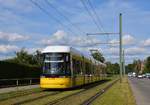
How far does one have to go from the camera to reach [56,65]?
28453 millimetres

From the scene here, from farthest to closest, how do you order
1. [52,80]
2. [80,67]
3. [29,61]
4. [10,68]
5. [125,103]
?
[29,61] → [10,68] → [80,67] → [52,80] → [125,103]

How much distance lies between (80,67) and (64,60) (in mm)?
5443

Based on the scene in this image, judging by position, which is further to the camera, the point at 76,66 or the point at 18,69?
the point at 18,69

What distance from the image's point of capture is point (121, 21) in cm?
4588

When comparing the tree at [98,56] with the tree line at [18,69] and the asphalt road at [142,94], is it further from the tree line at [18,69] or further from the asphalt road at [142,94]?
the asphalt road at [142,94]

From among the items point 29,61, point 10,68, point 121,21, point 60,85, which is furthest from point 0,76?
point 29,61

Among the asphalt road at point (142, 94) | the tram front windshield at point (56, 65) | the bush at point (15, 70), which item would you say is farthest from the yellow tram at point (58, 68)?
the bush at point (15, 70)

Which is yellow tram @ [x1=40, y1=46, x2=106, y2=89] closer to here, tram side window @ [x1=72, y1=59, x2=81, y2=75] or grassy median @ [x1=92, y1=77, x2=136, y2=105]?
tram side window @ [x1=72, y1=59, x2=81, y2=75]

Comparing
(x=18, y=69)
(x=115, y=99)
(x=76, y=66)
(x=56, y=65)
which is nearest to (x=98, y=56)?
(x=18, y=69)

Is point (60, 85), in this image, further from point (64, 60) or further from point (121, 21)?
Result: point (121, 21)

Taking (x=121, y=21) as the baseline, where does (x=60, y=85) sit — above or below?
below

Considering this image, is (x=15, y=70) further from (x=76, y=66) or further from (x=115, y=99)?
(x=115, y=99)

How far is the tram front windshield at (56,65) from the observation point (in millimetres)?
28406

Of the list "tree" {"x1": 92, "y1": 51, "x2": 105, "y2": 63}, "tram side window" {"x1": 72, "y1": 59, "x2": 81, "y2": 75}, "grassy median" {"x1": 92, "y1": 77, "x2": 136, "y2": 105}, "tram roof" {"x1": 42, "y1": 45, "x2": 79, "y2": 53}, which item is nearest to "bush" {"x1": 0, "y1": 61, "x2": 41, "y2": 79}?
"tram side window" {"x1": 72, "y1": 59, "x2": 81, "y2": 75}
